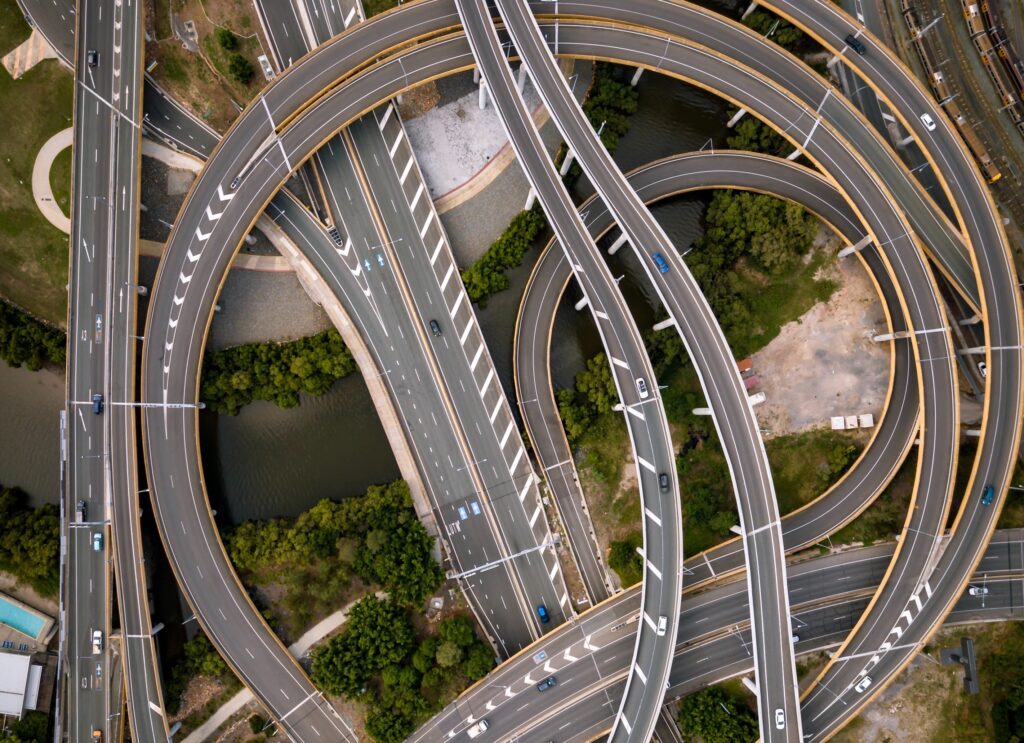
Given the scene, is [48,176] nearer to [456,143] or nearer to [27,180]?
[27,180]

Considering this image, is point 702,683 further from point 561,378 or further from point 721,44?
point 721,44

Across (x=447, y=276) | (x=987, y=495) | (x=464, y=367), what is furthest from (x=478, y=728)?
(x=987, y=495)

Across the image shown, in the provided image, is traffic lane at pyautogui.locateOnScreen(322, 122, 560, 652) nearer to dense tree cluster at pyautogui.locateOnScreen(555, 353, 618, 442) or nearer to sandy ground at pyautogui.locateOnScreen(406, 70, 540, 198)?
sandy ground at pyautogui.locateOnScreen(406, 70, 540, 198)

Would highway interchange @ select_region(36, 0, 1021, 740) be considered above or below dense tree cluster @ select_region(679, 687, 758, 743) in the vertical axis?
above

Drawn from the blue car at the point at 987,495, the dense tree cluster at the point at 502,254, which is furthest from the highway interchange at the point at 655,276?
the dense tree cluster at the point at 502,254

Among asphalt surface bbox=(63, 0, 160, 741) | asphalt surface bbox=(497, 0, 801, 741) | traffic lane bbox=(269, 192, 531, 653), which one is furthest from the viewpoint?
traffic lane bbox=(269, 192, 531, 653)

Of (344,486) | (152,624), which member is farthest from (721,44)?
(152,624)

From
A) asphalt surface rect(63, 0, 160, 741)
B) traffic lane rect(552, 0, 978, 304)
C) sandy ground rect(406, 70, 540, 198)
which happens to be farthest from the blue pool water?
traffic lane rect(552, 0, 978, 304)
